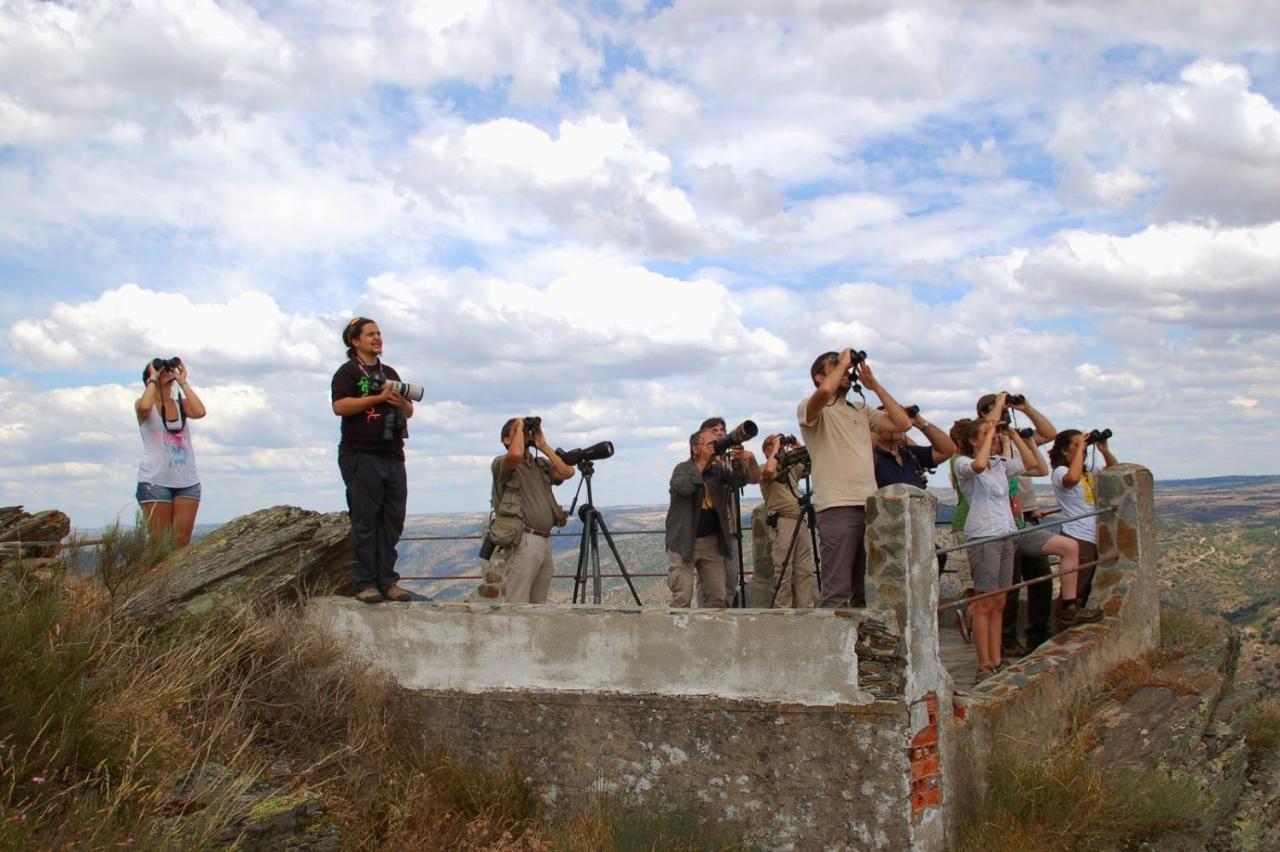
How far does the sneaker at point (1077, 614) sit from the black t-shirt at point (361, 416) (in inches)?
226

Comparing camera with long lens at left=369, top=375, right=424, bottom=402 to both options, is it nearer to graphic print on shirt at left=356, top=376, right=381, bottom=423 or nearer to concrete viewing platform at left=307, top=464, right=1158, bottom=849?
graphic print on shirt at left=356, top=376, right=381, bottom=423

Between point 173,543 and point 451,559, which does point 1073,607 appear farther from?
point 451,559

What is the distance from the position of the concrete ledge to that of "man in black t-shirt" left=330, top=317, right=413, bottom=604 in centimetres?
32

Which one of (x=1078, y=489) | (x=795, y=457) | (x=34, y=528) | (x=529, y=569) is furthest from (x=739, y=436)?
(x=34, y=528)

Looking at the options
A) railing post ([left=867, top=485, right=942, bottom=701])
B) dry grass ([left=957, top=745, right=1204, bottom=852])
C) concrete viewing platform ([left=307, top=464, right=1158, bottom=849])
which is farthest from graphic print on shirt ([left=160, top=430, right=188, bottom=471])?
dry grass ([left=957, top=745, right=1204, bottom=852])

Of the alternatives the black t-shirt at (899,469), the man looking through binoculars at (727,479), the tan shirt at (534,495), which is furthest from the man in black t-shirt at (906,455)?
the tan shirt at (534,495)

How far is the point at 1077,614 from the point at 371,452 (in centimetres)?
590

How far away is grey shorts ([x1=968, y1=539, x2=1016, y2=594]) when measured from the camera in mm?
7637

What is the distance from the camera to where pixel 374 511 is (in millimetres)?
7320

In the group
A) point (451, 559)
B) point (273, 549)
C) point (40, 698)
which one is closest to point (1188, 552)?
point (273, 549)

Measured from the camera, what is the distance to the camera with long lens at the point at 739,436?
7.87 meters

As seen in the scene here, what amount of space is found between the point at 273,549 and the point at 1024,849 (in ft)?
17.2

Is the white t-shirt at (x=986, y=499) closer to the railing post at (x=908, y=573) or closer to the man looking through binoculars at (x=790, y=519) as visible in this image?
the railing post at (x=908, y=573)

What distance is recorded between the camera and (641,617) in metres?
6.60
